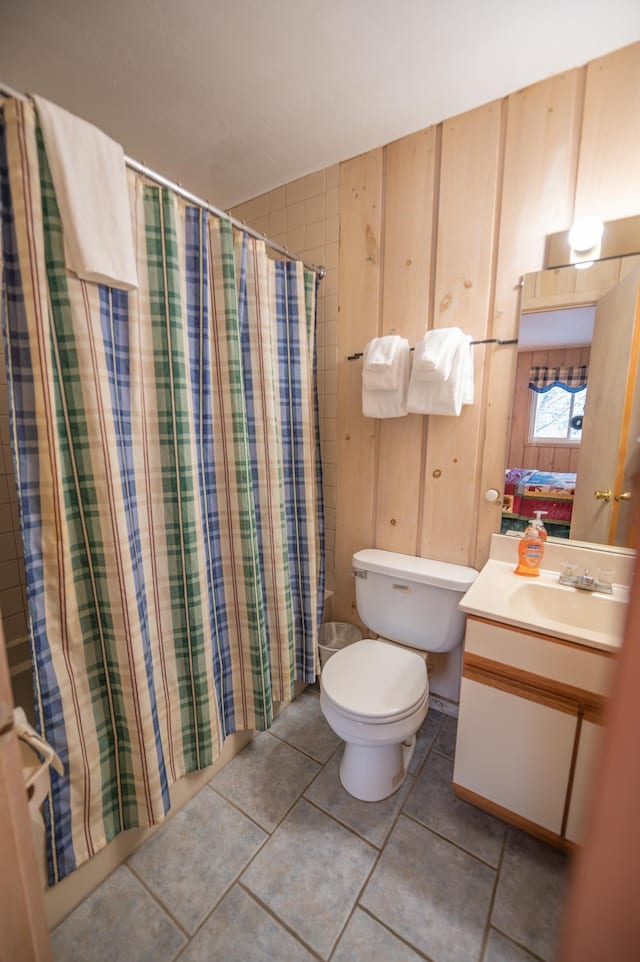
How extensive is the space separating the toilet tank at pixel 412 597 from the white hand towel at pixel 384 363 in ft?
2.37

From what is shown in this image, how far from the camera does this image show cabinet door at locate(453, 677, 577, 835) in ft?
3.50

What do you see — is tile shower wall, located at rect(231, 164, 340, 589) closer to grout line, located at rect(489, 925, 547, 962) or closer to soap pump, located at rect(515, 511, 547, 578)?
soap pump, located at rect(515, 511, 547, 578)

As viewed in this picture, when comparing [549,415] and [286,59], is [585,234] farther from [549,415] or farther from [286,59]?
[286,59]

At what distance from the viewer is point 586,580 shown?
1243 mm

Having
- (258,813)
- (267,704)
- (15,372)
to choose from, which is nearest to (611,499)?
(267,704)

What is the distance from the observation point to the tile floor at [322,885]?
0.96 m

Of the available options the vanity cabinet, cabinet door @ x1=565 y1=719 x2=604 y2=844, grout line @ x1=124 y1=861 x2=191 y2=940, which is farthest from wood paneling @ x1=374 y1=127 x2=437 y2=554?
grout line @ x1=124 y1=861 x2=191 y2=940

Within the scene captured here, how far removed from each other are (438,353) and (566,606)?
95cm

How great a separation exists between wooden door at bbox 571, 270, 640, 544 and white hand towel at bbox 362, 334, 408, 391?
645 mm

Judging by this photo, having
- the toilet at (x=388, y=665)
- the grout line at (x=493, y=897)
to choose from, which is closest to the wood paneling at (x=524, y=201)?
the toilet at (x=388, y=665)

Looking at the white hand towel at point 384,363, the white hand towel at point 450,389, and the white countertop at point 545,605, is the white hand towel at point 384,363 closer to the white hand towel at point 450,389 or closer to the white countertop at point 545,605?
the white hand towel at point 450,389

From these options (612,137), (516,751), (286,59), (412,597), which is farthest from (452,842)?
(286,59)

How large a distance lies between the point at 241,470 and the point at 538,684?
109 centimetres

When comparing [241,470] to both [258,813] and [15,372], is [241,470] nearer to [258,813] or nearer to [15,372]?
[15,372]
